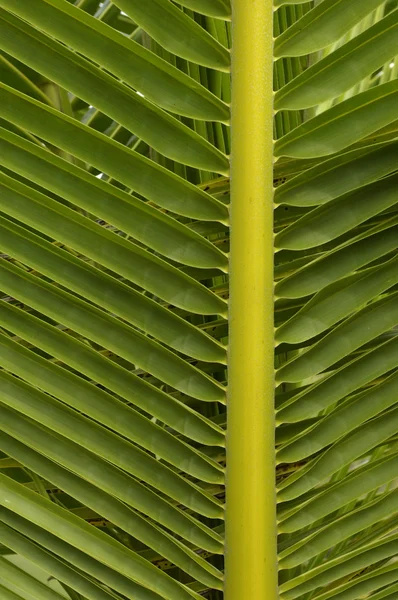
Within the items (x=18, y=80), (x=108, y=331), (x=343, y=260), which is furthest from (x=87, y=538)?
(x=18, y=80)

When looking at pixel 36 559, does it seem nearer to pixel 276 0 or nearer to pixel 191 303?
pixel 191 303

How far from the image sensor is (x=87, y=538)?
49cm

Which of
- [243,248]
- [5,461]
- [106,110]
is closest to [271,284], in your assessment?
[243,248]

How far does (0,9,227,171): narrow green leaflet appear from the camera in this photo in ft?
1.45

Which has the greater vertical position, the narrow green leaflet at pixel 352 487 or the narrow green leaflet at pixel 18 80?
the narrow green leaflet at pixel 18 80

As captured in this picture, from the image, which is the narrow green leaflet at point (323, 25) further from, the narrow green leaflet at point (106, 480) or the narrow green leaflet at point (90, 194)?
the narrow green leaflet at point (106, 480)

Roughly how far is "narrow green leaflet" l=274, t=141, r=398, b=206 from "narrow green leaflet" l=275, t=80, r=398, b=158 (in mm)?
11

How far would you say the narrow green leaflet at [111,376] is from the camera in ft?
1.59

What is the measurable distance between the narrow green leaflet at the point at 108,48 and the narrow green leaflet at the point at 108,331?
146 millimetres

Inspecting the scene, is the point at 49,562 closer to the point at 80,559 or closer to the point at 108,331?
the point at 80,559

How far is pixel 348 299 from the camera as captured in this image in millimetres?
468

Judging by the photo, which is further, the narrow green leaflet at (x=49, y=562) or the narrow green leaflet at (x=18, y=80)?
the narrow green leaflet at (x=18, y=80)

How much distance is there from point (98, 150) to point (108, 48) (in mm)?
63

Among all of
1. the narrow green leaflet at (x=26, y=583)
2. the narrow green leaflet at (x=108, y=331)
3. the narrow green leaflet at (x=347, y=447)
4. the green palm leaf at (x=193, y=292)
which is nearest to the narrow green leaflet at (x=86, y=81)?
the green palm leaf at (x=193, y=292)
